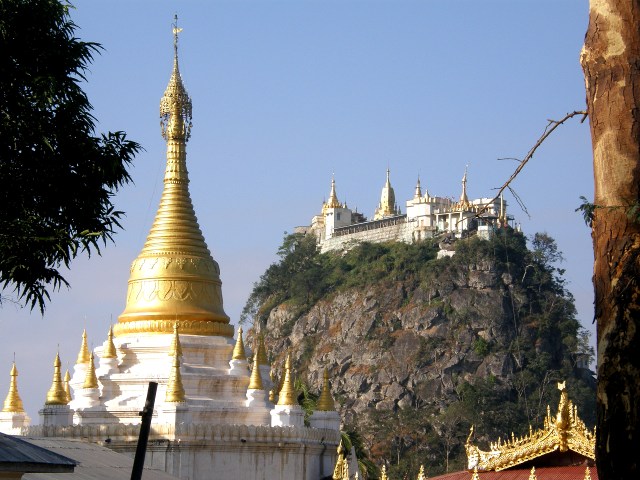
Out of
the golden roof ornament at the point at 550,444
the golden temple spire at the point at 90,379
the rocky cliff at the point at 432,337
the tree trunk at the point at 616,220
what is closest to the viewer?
the tree trunk at the point at 616,220

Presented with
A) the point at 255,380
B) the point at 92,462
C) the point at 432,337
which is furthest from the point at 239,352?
the point at 432,337

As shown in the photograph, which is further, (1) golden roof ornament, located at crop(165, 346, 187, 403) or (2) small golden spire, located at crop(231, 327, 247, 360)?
(2) small golden spire, located at crop(231, 327, 247, 360)

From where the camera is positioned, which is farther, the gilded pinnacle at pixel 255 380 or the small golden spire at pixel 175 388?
the gilded pinnacle at pixel 255 380

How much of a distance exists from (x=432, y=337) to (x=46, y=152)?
104627 mm

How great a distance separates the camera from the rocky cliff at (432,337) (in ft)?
362

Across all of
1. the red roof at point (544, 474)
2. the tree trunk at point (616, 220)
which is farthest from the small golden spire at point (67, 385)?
the tree trunk at point (616, 220)

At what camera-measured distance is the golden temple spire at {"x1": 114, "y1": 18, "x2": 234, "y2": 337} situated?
1551 inches

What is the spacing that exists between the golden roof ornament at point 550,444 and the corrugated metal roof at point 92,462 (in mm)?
5860

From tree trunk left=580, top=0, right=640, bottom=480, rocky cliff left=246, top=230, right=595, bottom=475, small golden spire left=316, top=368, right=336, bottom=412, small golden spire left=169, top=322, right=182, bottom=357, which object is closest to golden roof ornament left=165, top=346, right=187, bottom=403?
small golden spire left=169, top=322, right=182, bottom=357

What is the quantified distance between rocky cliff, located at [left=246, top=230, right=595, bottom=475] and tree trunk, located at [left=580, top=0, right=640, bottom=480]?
96.6 metres

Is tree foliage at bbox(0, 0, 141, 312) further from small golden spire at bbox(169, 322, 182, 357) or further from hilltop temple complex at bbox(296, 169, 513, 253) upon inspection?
hilltop temple complex at bbox(296, 169, 513, 253)

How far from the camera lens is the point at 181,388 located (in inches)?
1411

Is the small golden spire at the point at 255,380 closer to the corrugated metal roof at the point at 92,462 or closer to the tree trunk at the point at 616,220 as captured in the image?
the corrugated metal roof at the point at 92,462

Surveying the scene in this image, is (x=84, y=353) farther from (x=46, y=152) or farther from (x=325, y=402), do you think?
(x=46, y=152)
